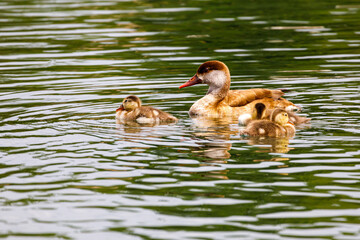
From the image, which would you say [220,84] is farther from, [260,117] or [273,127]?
[273,127]

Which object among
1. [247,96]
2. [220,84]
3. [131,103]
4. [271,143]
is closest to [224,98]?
[220,84]

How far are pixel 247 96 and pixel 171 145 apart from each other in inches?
120

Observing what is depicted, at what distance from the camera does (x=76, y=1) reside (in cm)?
2852

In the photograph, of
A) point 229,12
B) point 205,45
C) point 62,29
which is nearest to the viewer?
point 205,45

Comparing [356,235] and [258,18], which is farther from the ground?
[258,18]

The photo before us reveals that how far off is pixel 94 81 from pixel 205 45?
4.66m

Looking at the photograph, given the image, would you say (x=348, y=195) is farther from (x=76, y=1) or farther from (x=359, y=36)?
(x=76, y=1)

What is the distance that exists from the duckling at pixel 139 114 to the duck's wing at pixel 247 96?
4.67 feet

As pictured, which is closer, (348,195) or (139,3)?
(348,195)

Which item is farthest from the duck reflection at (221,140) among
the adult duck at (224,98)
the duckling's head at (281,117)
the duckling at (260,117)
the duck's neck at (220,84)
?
the duck's neck at (220,84)

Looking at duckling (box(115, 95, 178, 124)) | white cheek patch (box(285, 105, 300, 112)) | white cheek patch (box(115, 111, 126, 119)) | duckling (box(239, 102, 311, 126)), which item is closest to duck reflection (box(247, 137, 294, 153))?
duckling (box(239, 102, 311, 126))

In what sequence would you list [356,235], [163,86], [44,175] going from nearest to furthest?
[356,235] < [44,175] < [163,86]

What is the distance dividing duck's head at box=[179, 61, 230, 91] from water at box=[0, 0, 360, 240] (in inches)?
26.8

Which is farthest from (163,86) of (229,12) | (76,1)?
(76,1)
